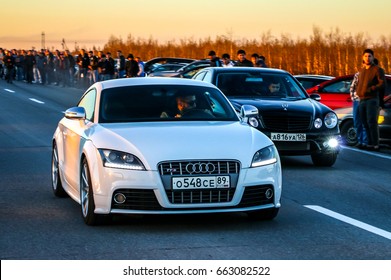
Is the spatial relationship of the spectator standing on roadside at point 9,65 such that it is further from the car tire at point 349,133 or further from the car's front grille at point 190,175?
the car's front grille at point 190,175

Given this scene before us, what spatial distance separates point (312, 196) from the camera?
12133mm

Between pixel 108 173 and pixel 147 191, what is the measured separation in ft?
1.28

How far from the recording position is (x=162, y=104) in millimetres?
10742

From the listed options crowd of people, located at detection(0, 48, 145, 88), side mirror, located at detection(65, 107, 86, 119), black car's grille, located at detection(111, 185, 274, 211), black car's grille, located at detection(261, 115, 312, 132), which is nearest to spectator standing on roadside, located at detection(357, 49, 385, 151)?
black car's grille, located at detection(261, 115, 312, 132)

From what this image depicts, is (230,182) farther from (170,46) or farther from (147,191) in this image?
→ (170,46)

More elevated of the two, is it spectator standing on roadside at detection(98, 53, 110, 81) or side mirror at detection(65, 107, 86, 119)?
side mirror at detection(65, 107, 86, 119)

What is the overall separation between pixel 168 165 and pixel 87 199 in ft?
3.03

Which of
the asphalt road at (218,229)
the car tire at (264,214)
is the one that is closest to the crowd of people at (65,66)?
the asphalt road at (218,229)

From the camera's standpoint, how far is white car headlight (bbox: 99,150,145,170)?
367 inches

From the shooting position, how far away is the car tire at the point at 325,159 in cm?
1577

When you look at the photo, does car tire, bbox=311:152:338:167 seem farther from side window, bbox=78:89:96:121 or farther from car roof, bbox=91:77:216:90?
side window, bbox=78:89:96:121

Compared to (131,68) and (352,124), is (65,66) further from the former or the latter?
(352,124)

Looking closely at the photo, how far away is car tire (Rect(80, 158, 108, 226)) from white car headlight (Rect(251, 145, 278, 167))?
1434mm
